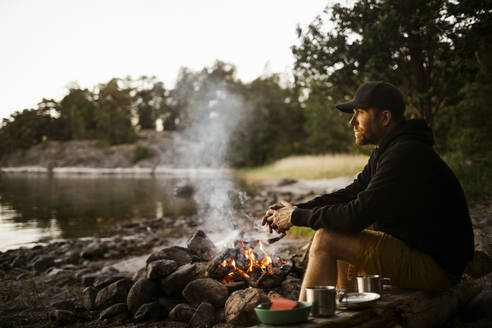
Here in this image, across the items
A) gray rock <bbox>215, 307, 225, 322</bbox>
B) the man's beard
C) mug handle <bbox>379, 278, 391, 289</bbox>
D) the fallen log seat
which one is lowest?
gray rock <bbox>215, 307, 225, 322</bbox>

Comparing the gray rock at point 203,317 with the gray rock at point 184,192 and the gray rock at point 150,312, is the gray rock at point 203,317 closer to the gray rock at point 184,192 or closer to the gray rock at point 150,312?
the gray rock at point 150,312

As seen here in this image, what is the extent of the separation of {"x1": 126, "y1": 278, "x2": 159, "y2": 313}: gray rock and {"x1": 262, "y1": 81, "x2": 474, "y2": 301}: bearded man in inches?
96.3

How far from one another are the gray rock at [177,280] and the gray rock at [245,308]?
1.01 m

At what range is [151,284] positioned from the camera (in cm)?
475

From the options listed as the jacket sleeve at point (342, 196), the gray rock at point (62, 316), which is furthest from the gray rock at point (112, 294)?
the jacket sleeve at point (342, 196)

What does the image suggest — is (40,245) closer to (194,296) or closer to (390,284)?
(194,296)

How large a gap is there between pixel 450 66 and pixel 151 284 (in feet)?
28.6

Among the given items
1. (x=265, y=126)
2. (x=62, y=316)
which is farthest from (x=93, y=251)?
(x=265, y=126)

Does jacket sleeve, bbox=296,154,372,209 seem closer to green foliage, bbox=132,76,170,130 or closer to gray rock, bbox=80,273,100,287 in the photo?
gray rock, bbox=80,273,100,287

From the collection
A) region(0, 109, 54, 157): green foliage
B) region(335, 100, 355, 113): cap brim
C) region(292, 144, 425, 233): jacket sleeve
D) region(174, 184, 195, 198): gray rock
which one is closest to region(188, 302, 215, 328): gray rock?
region(292, 144, 425, 233): jacket sleeve

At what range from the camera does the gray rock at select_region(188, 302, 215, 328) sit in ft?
13.3

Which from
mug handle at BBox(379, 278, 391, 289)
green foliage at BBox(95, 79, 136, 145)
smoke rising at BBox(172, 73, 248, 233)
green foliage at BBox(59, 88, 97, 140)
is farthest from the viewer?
green foliage at BBox(59, 88, 97, 140)

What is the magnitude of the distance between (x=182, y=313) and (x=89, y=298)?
4.92 ft

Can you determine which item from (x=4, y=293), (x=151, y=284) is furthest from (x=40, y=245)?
(x=151, y=284)
